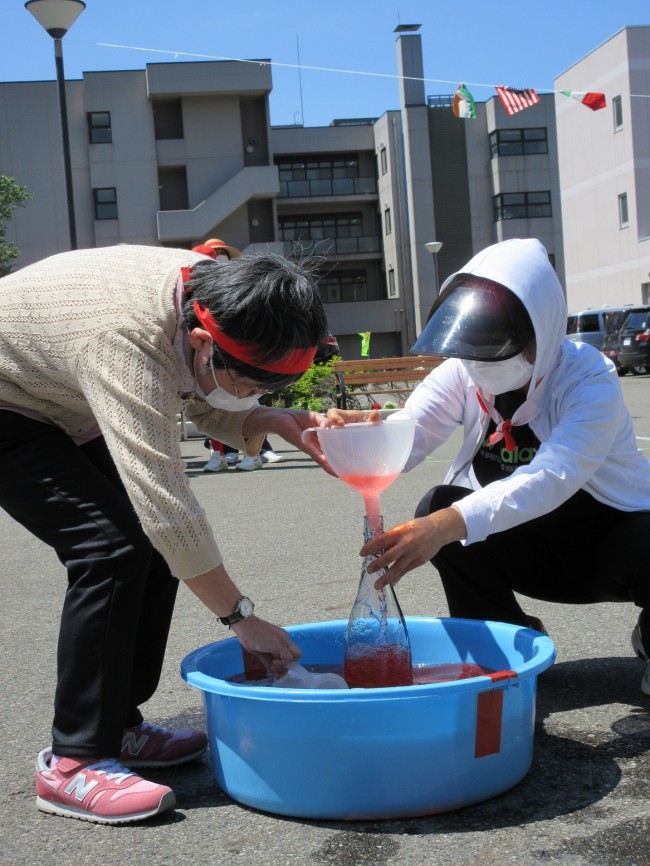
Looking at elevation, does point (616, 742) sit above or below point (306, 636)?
below

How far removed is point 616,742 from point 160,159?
39.9 m

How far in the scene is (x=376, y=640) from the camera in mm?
2738

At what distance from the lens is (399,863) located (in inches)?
86.1

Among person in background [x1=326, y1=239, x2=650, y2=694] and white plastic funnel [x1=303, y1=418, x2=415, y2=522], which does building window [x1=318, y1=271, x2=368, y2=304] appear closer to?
person in background [x1=326, y1=239, x2=650, y2=694]

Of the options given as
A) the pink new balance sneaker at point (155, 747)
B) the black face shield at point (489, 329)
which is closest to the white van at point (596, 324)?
the black face shield at point (489, 329)

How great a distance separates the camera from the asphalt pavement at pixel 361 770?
227cm

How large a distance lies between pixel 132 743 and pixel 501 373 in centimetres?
150

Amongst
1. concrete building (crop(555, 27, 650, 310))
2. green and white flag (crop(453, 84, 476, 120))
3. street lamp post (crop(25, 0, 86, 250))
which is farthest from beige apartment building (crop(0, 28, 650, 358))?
street lamp post (crop(25, 0, 86, 250))

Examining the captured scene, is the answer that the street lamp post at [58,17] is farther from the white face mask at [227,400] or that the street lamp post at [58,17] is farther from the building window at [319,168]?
the building window at [319,168]

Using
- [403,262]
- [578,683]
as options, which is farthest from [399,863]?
[403,262]

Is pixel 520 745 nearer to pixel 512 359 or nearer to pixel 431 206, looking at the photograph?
pixel 512 359

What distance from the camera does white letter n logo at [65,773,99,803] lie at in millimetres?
2514

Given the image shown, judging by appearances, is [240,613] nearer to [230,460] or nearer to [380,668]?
[380,668]

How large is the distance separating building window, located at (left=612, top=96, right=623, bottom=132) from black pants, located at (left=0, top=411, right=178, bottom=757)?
133 ft
